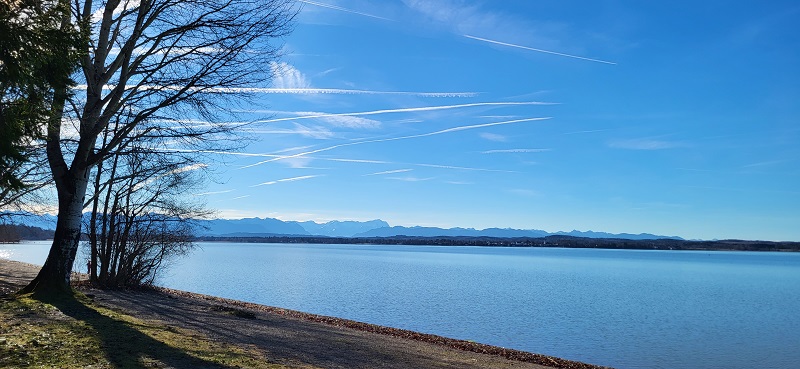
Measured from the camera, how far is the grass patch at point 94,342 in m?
8.52

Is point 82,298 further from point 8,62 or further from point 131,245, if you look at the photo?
point 131,245

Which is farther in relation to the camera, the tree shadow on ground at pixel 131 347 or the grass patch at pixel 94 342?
the tree shadow on ground at pixel 131 347

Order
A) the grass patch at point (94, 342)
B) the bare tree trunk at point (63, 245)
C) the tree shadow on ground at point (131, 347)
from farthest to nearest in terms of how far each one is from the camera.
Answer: the bare tree trunk at point (63, 245), the tree shadow on ground at point (131, 347), the grass patch at point (94, 342)

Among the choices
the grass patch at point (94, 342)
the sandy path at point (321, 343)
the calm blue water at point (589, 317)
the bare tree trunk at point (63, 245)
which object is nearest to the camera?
the grass patch at point (94, 342)

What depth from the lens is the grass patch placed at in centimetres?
852

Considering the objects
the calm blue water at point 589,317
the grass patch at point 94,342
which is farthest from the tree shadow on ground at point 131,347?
the calm blue water at point 589,317

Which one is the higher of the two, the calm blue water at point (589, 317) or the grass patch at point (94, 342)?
the grass patch at point (94, 342)

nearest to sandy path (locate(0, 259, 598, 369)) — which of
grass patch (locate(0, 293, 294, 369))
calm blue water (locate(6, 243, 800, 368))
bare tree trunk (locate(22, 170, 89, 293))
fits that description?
grass patch (locate(0, 293, 294, 369))

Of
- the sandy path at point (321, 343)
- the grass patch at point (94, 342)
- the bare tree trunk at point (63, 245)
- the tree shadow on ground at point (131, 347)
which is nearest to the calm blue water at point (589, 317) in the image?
the sandy path at point (321, 343)

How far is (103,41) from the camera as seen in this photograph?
15.6 meters

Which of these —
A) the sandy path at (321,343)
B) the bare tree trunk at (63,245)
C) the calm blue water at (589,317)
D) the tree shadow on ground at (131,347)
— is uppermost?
the bare tree trunk at (63,245)

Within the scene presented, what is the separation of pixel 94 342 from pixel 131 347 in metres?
0.64

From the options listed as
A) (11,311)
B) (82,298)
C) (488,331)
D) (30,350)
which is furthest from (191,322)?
(488,331)

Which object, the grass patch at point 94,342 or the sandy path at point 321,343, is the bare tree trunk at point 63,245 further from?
the sandy path at point 321,343
